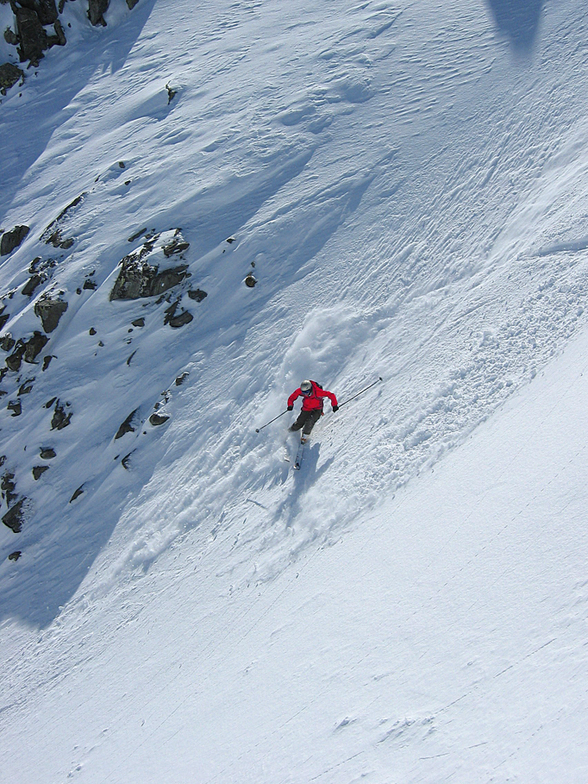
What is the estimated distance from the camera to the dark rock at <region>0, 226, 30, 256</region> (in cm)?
1549

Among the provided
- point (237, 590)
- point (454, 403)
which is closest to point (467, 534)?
point (454, 403)

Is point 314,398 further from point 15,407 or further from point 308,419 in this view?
point 15,407

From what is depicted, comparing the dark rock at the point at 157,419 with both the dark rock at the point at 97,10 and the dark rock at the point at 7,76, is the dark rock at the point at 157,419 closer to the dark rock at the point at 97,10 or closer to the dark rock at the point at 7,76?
the dark rock at the point at 7,76

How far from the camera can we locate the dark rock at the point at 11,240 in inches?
610

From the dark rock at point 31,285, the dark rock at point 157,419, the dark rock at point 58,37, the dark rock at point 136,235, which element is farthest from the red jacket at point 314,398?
the dark rock at point 58,37

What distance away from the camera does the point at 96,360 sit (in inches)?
504

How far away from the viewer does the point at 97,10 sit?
2048 centimetres

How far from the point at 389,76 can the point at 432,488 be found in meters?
13.3

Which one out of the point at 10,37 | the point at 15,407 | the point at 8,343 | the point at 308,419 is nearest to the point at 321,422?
the point at 308,419

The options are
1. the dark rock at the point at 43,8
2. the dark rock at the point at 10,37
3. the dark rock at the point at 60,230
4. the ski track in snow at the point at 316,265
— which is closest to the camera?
the ski track in snow at the point at 316,265

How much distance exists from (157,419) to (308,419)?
419cm

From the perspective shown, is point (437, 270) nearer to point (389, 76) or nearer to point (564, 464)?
point (564, 464)

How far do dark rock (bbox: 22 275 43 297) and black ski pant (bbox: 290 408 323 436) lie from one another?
9.48m

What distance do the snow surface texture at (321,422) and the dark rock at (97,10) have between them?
5905mm
